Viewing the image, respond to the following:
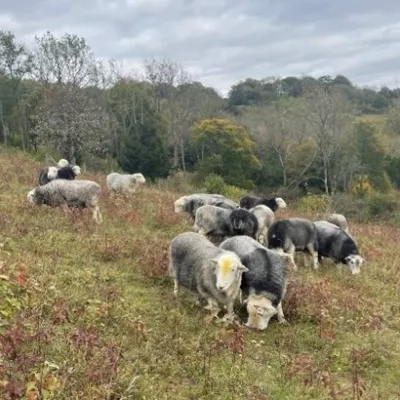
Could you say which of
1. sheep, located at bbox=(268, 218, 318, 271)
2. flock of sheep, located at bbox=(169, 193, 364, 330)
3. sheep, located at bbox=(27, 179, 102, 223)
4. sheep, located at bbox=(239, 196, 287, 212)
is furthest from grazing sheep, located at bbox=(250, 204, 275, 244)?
sheep, located at bbox=(27, 179, 102, 223)

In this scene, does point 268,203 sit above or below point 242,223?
below

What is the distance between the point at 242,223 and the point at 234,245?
97.4 inches

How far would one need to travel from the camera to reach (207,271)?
27.8ft

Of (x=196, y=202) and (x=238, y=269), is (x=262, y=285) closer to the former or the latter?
(x=238, y=269)

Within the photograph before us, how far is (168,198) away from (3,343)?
14460 mm

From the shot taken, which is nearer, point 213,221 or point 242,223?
point 242,223

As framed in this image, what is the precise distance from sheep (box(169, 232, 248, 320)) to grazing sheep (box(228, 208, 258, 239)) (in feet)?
9.43

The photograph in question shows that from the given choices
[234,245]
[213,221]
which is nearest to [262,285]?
[234,245]

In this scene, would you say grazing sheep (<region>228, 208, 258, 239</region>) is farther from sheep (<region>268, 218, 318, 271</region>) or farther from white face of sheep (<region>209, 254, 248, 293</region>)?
white face of sheep (<region>209, 254, 248, 293</region>)

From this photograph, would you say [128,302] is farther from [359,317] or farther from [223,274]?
[359,317]

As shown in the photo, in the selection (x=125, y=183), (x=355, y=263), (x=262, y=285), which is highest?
(x=125, y=183)

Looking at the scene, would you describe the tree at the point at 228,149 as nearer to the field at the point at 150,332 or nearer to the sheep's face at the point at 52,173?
the sheep's face at the point at 52,173

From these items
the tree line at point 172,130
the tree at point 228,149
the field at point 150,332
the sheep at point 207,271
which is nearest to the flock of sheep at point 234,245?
the sheep at point 207,271

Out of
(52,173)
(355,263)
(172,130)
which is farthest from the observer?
(172,130)
